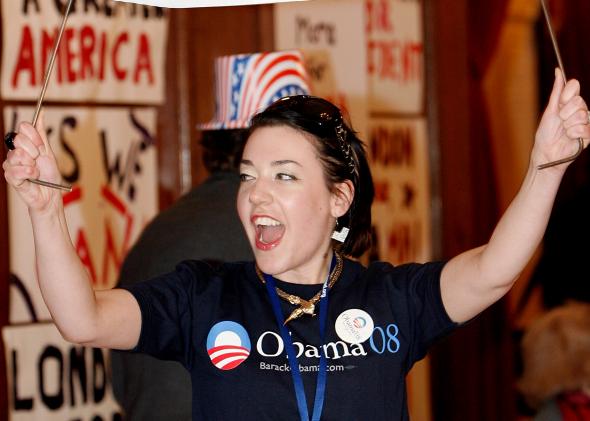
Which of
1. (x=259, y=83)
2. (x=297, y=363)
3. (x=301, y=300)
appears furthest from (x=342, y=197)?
(x=259, y=83)

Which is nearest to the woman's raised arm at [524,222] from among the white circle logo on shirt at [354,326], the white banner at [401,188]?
the white circle logo on shirt at [354,326]

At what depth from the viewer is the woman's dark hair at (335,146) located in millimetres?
1804

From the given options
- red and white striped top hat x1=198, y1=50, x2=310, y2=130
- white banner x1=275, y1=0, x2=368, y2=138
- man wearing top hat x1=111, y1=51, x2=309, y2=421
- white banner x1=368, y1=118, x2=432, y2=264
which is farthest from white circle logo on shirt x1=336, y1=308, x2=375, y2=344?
white banner x1=368, y1=118, x2=432, y2=264

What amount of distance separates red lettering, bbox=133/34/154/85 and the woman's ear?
58.0 inches

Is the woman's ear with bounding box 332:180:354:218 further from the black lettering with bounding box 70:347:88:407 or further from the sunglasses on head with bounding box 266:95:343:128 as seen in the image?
the black lettering with bounding box 70:347:88:407

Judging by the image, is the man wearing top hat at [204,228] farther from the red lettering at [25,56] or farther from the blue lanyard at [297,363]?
the red lettering at [25,56]

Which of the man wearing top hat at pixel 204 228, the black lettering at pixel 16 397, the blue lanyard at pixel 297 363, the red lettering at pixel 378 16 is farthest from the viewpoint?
the red lettering at pixel 378 16

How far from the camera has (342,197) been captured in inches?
72.7

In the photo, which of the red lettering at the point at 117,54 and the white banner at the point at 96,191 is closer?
the white banner at the point at 96,191

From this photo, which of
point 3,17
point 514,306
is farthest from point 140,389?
point 514,306

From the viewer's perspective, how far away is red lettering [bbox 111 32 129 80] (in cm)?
312

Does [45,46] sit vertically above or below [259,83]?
above

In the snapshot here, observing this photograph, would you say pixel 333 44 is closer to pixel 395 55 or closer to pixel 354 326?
pixel 395 55

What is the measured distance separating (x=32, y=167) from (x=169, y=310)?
1.30 ft
